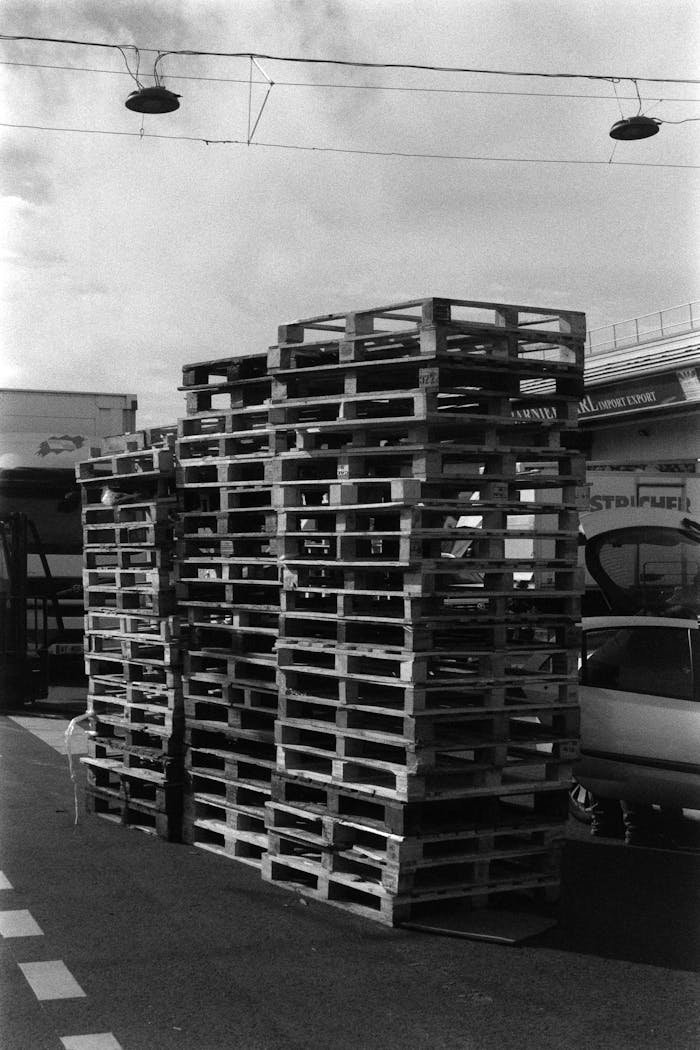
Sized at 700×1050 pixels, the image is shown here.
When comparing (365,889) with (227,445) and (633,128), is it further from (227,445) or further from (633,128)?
(633,128)

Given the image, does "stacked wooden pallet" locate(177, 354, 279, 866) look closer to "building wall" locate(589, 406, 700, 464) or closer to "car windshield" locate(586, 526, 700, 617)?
"car windshield" locate(586, 526, 700, 617)

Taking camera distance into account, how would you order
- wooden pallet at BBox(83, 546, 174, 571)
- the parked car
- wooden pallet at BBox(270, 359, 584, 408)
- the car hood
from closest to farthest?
wooden pallet at BBox(270, 359, 584, 408) < the parked car < wooden pallet at BBox(83, 546, 174, 571) < the car hood

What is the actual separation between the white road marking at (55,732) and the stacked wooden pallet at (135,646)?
→ 2.73m

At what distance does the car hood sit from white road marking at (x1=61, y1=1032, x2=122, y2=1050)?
5749mm

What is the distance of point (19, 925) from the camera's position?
6590 millimetres

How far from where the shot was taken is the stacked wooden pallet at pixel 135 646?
8688 millimetres

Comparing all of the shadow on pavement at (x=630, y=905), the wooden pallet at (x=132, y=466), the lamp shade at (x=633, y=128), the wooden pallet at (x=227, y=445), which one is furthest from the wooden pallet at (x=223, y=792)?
the lamp shade at (x=633, y=128)

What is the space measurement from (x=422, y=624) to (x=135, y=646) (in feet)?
11.0

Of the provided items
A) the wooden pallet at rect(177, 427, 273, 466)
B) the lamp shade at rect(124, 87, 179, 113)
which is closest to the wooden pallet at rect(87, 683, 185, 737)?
the wooden pallet at rect(177, 427, 273, 466)

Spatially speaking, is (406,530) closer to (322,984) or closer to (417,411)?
(417,411)

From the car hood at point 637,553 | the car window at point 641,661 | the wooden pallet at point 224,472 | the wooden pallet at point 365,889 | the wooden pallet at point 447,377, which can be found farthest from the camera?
the car hood at point 637,553

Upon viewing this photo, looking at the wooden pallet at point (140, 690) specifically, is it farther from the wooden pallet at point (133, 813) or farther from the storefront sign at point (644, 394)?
the storefront sign at point (644, 394)

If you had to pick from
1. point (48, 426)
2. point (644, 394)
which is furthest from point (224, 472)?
point (644, 394)

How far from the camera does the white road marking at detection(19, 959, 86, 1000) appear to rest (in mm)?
5574
